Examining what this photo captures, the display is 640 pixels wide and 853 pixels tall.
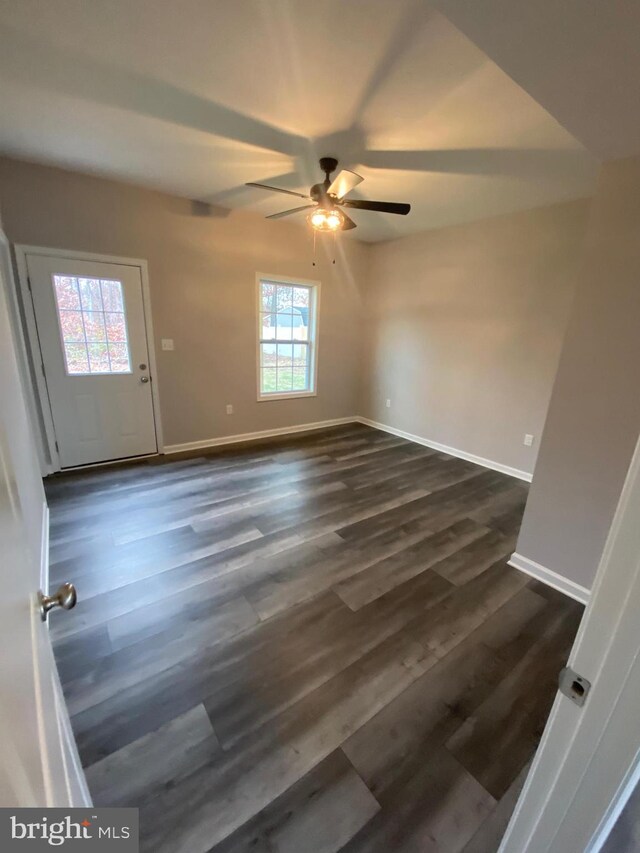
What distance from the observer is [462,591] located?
2.08 meters

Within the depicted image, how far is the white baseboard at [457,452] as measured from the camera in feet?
12.3

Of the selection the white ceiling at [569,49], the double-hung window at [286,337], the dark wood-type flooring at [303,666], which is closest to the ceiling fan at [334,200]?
the white ceiling at [569,49]

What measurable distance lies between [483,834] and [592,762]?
2.69 feet

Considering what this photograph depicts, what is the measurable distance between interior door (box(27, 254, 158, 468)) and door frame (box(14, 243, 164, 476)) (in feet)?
0.11

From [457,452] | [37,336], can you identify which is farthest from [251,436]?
[457,452]

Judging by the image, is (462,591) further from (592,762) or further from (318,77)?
(318,77)

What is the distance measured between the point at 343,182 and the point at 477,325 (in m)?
2.24

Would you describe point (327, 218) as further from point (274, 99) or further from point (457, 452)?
point (457, 452)

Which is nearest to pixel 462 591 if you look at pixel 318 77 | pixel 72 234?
pixel 318 77

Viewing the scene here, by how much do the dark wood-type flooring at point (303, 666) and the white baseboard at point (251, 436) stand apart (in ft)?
3.87

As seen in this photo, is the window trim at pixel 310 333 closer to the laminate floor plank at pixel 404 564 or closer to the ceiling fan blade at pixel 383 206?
the ceiling fan blade at pixel 383 206

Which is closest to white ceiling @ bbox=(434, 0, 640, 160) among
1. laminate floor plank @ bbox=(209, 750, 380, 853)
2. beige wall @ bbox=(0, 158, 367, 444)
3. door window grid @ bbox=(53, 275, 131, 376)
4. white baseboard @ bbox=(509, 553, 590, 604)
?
white baseboard @ bbox=(509, 553, 590, 604)

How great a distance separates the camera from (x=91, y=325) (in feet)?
11.0

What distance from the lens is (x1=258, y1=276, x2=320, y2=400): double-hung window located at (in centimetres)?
449
